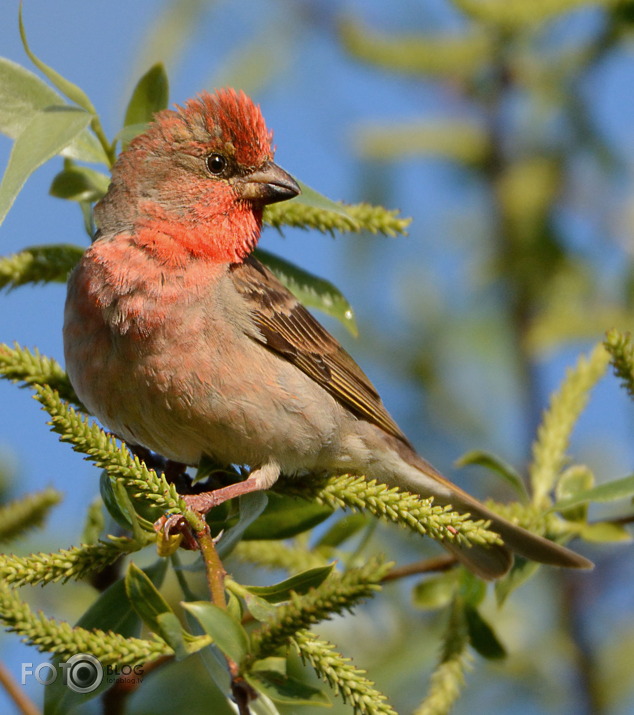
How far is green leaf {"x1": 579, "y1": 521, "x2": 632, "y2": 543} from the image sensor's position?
11.7 feet

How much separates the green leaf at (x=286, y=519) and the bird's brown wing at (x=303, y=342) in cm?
82

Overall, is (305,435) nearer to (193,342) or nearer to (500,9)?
(193,342)

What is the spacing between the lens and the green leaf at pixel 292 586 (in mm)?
2607

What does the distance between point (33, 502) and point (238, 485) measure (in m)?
0.74

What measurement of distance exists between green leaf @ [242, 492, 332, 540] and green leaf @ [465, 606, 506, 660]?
71 centimetres

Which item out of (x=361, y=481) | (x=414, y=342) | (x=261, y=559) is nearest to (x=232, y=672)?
(x=361, y=481)

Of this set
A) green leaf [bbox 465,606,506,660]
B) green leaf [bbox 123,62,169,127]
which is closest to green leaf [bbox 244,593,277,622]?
green leaf [bbox 465,606,506,660]

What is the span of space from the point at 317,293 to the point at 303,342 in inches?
22.8

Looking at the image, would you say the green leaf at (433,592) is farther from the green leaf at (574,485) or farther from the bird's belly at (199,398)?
the bird's belly at (199,398)

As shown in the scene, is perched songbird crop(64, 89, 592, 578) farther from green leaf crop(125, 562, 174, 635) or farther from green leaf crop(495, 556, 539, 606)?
green leaf crop(125, 562, 174, 635)

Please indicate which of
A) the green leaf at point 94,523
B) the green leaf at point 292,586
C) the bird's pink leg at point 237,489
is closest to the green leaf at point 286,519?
the bird's pink leg at point 237,489

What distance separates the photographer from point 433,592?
392 centimetres

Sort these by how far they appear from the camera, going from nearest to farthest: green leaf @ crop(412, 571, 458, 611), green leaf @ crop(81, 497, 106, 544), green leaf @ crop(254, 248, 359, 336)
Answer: green leaf @ crop(81, 497, 106, 544) → green leaf @ crop(254, 248, 359, 336) → green leaf @ crop(412, 571, 458, 611)

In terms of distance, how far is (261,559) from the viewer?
370cm
